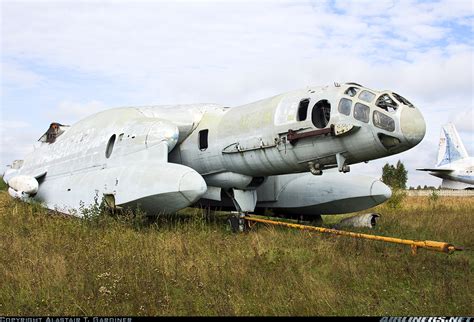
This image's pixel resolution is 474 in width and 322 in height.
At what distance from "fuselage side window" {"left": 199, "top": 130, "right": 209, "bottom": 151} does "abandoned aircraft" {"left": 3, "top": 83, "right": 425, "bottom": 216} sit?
0.03 m

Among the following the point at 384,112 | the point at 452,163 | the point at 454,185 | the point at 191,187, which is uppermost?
the point at 384,112

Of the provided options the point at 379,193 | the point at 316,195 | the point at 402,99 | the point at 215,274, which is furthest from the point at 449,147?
the point at 215,274

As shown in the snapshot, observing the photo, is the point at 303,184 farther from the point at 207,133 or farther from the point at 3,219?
the point at 3,219

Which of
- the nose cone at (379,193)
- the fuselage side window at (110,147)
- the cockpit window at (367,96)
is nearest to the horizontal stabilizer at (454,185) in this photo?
the nose cone at (379,193)

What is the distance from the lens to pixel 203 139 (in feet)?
43.2

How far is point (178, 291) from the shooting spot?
696 centimetres

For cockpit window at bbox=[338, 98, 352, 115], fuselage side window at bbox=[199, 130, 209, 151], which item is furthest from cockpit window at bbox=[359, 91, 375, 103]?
fuselage side window at bbox=[199, 130, 209, 151]

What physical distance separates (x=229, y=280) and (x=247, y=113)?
219 inches

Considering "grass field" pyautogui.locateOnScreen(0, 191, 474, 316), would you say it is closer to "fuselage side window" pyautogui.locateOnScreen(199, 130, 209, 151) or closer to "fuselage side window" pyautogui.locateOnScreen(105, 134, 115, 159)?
"fuselage side window" pyautogui.locateOnScreen(199, 130, 209, 151)

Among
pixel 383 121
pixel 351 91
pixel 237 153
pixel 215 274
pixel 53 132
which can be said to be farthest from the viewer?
pixel 53 132

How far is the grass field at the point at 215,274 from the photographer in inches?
248

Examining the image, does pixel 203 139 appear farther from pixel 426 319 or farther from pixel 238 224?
pixel 426 319

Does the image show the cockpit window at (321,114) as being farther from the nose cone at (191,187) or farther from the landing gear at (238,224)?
the landing gear at (238,224)

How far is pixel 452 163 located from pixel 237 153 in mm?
45643
